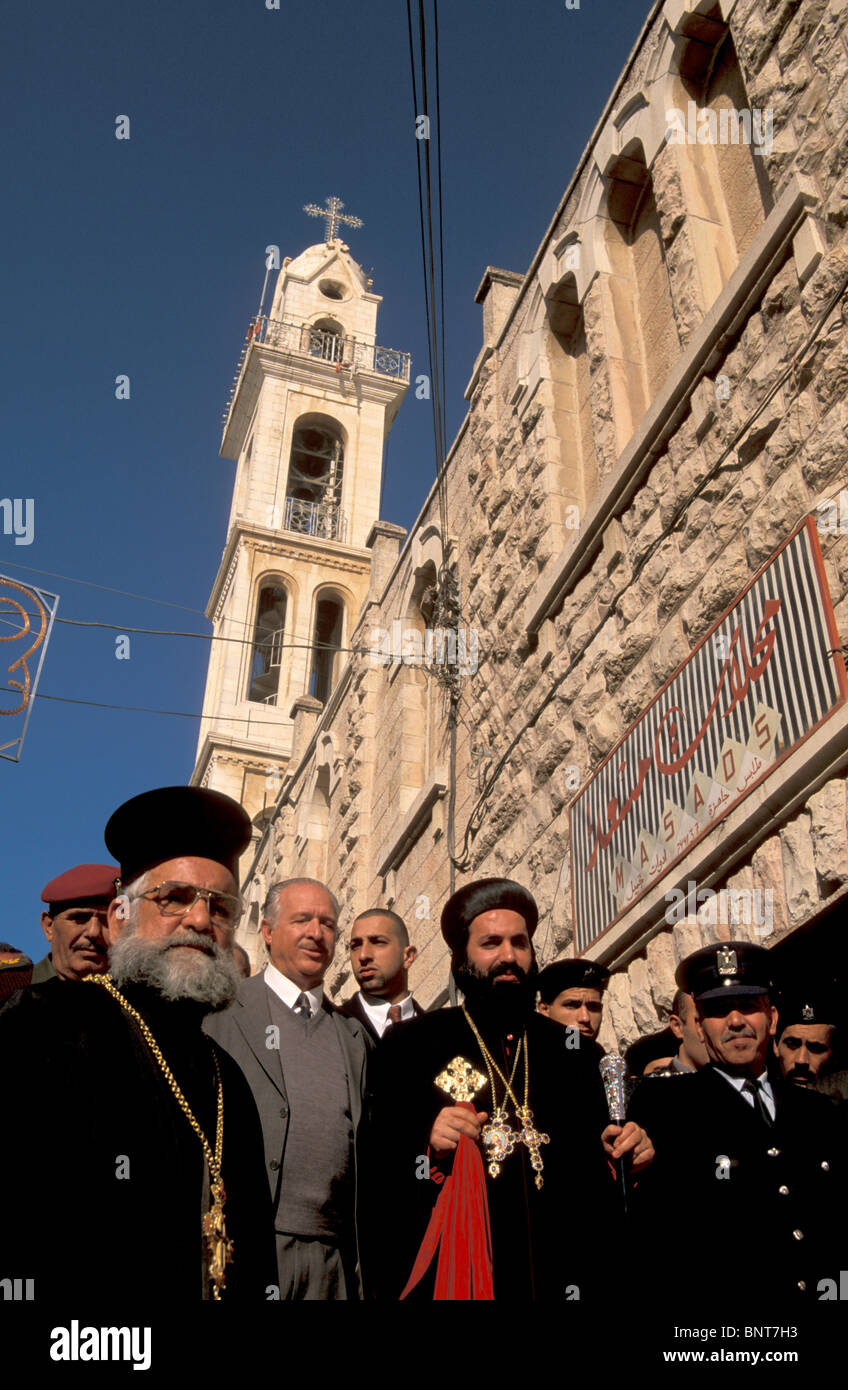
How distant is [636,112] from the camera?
22.2 feet

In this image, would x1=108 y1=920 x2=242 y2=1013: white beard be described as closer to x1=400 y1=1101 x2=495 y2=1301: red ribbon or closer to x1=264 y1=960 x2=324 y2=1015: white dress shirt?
x1=400 y1=1101 x2=495 y2=1301: red ribbon

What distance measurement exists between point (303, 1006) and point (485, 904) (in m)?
0.78

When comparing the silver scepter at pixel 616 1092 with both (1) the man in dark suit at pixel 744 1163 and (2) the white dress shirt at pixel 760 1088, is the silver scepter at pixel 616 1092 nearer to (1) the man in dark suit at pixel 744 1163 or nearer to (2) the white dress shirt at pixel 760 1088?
(1) the man in dark suit at pixel 744 1163

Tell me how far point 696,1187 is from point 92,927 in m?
2.26

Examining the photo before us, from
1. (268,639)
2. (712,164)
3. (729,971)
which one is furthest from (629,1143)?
(268,639)

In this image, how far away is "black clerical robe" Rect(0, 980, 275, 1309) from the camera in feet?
6.60

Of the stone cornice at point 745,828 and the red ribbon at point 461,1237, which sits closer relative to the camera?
the red ribbon at point 461,1237

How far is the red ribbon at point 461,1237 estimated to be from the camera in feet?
8.71

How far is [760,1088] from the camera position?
3281mm

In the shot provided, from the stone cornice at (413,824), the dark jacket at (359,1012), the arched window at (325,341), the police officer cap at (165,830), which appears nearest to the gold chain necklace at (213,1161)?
the police officer cap at (165,830)

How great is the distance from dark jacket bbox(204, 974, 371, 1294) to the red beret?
0.65m

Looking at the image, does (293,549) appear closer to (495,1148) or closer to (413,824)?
(413,824)
